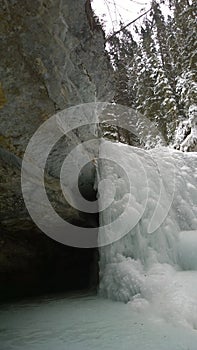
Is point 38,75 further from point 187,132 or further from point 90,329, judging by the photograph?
point 187,132

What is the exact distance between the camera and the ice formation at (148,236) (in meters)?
2.75

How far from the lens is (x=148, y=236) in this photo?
3740 mm

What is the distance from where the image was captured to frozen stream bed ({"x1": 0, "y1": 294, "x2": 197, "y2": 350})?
1.92 metres

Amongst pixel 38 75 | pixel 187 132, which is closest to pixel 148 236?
pixel 38 75

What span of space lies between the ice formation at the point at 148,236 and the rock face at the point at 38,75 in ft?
2.06

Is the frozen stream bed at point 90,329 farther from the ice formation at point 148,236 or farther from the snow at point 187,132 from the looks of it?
the snow at point 187,132

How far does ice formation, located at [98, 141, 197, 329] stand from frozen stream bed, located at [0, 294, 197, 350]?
0.50 ft

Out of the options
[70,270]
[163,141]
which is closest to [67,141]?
[70,270]

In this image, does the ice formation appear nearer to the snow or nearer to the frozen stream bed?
the frozen stream bed

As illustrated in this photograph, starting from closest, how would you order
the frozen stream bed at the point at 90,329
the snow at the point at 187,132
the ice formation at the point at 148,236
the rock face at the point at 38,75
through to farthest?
the frozen stream bed at the point at 90,329
the rock face at the point at 38,75
the ice formation at the point at 148,236
the snow at the point at 187,132

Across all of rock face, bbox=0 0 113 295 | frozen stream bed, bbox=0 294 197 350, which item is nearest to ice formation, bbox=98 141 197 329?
frozen stream bed, bbox=0 294 197 350

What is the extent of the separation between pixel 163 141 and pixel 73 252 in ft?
31.1

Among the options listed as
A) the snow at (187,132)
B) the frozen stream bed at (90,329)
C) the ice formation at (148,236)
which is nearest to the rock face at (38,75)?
the ice formation at (148,236)

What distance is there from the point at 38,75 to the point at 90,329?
1942 mm
